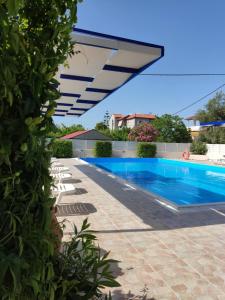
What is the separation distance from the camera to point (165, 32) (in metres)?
17.5

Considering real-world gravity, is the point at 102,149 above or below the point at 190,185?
above

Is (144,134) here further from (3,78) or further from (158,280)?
(3,78)

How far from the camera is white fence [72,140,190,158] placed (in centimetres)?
2162

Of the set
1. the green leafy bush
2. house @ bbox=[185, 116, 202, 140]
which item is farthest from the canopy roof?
house @ bbox=[185, 116, 202, 140]

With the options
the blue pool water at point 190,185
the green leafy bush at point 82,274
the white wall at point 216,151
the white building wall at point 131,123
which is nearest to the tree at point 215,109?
the white wall at point 216,151

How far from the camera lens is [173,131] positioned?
26328 millimetres

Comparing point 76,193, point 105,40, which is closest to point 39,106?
point 105,40

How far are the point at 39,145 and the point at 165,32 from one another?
18212 mm

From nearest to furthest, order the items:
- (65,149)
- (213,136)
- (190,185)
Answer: (190,185) → (65,149) → (213,136)

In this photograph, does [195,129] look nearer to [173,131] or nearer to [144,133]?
[173,131]

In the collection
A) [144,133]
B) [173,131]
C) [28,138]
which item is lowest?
[28,138]

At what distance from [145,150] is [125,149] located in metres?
1.64

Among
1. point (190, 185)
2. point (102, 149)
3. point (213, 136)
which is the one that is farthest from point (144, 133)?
point (190, 185)

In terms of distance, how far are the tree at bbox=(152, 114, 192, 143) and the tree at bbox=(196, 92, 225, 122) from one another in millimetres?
15718
